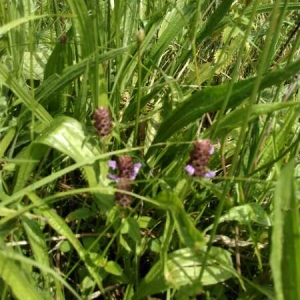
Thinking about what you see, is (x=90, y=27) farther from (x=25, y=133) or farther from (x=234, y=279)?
(x=234, y=279)

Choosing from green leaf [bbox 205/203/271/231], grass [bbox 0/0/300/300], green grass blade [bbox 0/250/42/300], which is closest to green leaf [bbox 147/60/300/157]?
grass [bbox 0/0/300/300]

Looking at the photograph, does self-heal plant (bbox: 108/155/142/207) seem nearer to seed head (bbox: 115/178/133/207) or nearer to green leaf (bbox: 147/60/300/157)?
seed head (bbox: 115/178/133/207)

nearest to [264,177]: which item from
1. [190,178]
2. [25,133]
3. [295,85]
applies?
[295,85]

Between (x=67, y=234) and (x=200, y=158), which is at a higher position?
(x=200, y=158)

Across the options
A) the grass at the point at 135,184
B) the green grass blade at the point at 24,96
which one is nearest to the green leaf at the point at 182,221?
the grass at the point at 135,184

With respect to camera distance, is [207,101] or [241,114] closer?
[241,114]

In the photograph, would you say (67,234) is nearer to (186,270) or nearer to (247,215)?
(186,270)

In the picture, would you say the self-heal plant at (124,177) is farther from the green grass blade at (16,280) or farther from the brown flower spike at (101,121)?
the green grass blade at (16,280)

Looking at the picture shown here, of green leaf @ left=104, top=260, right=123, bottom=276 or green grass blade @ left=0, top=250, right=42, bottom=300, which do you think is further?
green leaf @ left=104, top=260, right=123, bottom=276

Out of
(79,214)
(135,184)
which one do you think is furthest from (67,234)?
(135,184)
